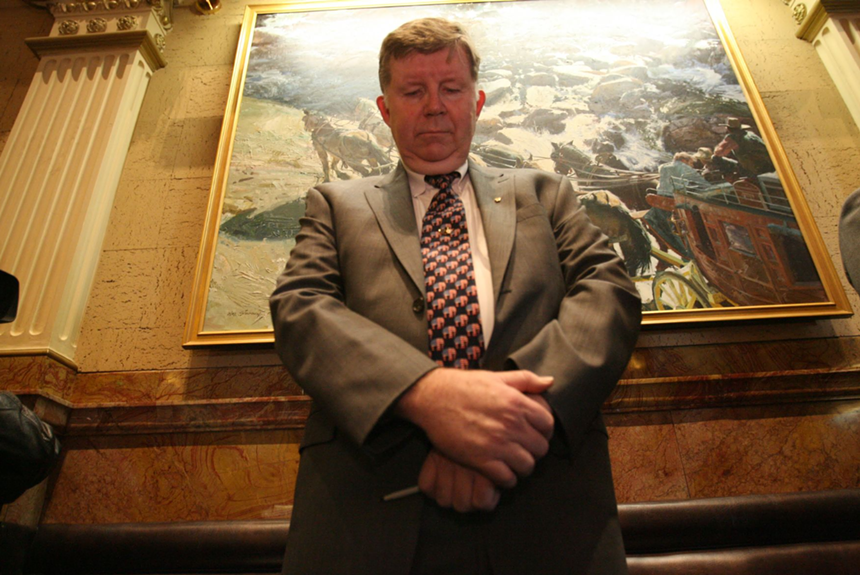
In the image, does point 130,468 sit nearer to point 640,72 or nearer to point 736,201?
point 736,201

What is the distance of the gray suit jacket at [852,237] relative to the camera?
5.60 ft

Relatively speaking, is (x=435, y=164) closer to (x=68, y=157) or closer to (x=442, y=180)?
(x=442, y=180)

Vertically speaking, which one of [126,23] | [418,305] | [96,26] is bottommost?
[418,305]

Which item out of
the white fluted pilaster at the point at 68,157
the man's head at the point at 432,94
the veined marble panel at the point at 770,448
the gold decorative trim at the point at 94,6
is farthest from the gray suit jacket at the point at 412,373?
the gold decorative trim at the point at 94,6

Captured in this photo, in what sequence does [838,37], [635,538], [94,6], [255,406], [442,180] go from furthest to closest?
[94,6] < [838,37] < [255,406] < [635,538] < [442,180]

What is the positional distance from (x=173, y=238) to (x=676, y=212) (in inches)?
117

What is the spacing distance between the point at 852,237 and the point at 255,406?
2.50m

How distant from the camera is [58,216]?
3.19 meters

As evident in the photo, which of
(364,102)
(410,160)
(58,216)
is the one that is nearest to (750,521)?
(410,160)

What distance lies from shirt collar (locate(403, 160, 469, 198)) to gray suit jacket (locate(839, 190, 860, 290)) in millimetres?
1247

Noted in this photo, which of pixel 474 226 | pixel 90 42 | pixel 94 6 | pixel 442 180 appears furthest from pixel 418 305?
pixel 94 6

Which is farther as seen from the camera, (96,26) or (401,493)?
(96,26)

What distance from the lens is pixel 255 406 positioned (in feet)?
8.73

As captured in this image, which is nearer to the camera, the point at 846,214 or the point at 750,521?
the point at 846,214
